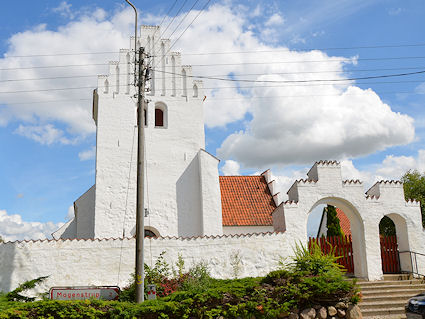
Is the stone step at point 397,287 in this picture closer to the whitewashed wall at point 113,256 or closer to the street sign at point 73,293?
the whitewashed wall at point 113,256

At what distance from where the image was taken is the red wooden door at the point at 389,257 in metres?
18.3

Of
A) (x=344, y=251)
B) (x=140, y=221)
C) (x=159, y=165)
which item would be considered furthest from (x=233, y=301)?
(x=159, y=165)

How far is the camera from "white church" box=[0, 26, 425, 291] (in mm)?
15547

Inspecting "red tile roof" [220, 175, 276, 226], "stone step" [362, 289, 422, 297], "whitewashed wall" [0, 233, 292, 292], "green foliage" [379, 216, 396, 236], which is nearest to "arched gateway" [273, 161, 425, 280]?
"whitewashed wall" [0, 233, 292, 292]

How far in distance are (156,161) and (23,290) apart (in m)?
9.70

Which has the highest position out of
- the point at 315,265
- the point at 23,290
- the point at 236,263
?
the point at 236,263

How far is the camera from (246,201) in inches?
989

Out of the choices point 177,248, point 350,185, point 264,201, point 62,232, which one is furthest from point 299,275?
point 62,232

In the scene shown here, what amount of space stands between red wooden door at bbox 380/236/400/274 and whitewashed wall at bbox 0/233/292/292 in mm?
4741

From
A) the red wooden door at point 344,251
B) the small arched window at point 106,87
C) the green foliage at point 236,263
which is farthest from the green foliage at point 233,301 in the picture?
the small arched window at point 106,87

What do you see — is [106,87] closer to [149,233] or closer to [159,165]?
[159,165]

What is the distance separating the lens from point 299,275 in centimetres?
1272

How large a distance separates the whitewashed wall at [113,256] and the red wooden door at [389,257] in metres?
4.74

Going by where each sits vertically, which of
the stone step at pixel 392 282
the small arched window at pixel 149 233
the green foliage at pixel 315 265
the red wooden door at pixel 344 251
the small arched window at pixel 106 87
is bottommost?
the stone step at pixel 392 282
